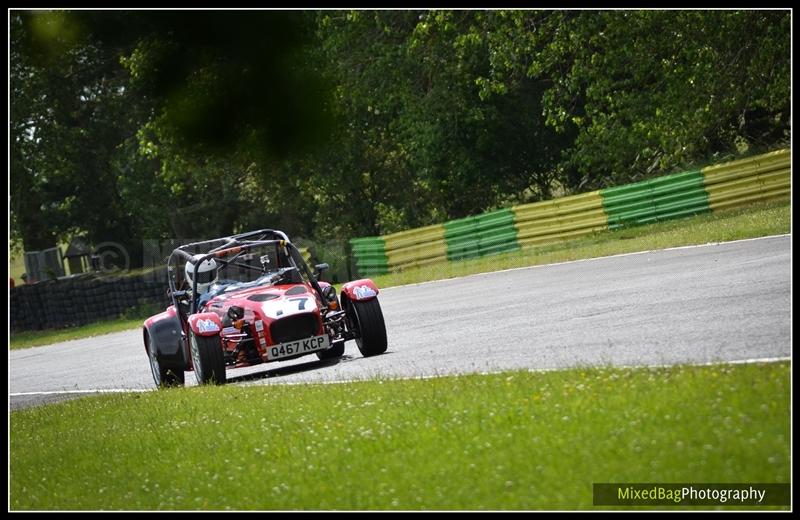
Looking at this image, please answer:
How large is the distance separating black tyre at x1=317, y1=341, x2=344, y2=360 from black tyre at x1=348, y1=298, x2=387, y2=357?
12.9 inches

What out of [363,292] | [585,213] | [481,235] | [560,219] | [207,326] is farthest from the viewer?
[481,235]

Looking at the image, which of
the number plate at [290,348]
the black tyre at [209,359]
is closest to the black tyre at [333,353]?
the number plate at [290,348]

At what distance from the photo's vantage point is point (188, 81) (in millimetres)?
34688

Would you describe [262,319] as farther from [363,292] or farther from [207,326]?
[363,292]

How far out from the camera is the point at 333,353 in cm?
1449

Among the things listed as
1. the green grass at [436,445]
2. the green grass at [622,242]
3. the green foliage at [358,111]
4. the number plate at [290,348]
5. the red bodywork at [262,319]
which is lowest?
the green grass at [622,242]

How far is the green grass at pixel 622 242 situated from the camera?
833 inches

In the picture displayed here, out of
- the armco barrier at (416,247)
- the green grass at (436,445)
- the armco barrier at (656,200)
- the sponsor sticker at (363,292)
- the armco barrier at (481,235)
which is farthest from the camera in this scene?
the armco barrier at (416,247)

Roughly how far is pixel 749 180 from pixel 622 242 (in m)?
3.59

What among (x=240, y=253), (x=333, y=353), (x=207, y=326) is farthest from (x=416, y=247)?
(x=207, y=326)

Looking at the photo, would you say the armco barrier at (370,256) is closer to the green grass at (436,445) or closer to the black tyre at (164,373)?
the black tyre at (164,373)

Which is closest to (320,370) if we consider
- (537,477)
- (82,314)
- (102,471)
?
(102,471)

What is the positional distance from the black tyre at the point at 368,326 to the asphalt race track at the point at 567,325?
7.6 inches

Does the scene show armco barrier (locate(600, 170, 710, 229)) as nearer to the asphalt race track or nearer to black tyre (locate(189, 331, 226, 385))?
the asphalt race track
